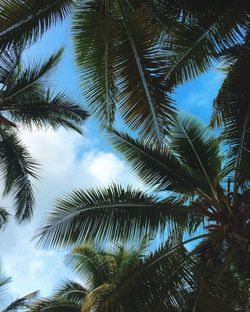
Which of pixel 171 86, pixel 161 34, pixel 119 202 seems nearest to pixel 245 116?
pixel 171 86

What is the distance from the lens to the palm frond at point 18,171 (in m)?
13.8

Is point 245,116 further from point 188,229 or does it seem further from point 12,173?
point 12,173

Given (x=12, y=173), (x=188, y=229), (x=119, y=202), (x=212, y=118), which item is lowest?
(x=188, y=229)

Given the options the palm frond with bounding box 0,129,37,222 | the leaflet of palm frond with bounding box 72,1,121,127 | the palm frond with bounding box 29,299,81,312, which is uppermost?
the palm frond with bounding box 0,129,37,222

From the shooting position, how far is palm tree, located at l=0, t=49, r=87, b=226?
13812mm

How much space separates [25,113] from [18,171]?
6.19 feet

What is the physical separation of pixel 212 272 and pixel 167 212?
1.38 m

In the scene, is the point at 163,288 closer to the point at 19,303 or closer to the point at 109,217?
the point at 109,217

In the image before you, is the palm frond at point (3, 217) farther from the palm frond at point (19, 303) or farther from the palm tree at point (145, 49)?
the palm tree at point (145, 49)

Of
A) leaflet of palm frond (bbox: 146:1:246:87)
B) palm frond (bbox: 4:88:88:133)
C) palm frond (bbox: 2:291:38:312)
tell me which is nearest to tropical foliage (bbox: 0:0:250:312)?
leaflet of palm frond (bbox: 146:1:246:87)

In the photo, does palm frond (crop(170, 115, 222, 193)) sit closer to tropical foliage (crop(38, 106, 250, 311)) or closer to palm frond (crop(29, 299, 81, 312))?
tropical foliage (crop(38, 106, 250, 311))

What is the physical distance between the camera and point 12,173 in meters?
14.2

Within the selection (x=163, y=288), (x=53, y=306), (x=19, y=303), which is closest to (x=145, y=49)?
(x=163, y=288)

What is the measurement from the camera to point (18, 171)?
47.0 ft
